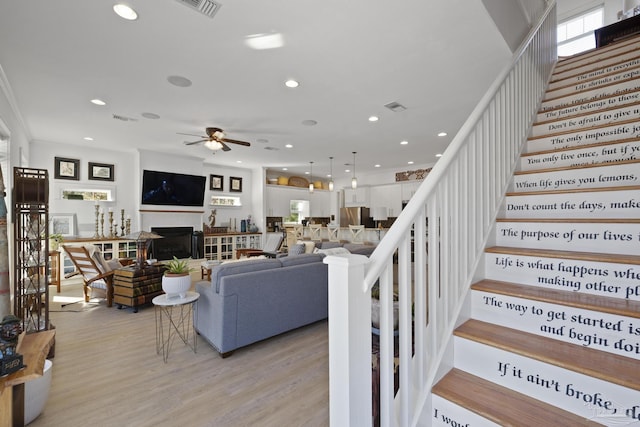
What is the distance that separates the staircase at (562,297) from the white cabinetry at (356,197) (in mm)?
7573

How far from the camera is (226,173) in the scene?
27.4 ft

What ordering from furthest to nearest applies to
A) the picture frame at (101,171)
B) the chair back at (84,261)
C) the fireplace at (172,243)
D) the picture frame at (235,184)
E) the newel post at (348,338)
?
1. the picture frame at (235,184)
2. the fireplace at (172,243)
3. the picture frame at (101,171)
4. the chair back at (84,261)
5. the newel post at (348,338)

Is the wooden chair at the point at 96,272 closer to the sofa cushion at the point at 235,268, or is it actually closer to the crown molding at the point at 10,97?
the crown molding at the point at 10,97

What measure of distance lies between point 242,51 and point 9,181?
363 cm

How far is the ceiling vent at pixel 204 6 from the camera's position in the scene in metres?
1.96

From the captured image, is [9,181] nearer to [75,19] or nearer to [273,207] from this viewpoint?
[75,19]

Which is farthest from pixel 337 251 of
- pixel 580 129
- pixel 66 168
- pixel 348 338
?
pixel 66 168

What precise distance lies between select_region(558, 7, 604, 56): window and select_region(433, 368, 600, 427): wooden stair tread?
6278mm

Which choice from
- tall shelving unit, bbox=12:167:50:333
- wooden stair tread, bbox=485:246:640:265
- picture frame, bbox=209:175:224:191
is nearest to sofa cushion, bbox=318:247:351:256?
wooden stair tread, bbox=485:246:640:265

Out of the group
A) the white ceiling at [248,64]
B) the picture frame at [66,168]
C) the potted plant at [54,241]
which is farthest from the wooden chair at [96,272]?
the picture frame at [66,168]

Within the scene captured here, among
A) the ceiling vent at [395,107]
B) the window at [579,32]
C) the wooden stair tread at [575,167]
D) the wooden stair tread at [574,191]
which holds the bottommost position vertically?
the wooden stair tread at [574,191]

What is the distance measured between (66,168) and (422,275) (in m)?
7.37

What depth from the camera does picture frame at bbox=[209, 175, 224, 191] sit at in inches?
313

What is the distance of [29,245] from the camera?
252cm
